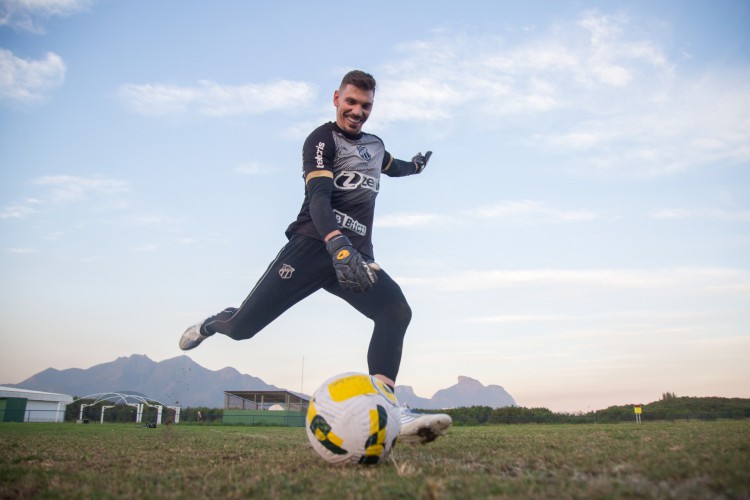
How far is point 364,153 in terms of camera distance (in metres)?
5.50

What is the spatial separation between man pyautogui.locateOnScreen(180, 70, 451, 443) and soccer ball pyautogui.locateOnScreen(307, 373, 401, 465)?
4.19 feet

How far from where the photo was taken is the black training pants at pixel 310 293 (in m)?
4.84

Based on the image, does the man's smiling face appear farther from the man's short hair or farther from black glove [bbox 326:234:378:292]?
black glove [bbox 326:234:378:292]

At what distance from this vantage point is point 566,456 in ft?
12.3

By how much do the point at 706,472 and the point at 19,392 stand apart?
68.4 metres

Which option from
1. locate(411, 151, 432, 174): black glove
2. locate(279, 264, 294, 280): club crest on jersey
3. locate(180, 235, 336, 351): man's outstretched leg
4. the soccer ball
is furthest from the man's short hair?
the soccer ball

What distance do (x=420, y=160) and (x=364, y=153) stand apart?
1.64 meters

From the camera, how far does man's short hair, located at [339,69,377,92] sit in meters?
5.20

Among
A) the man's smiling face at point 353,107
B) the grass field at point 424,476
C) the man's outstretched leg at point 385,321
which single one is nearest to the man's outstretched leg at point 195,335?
the man's outstretched leg at point 385,321

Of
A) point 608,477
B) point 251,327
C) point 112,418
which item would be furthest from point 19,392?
point 608,477

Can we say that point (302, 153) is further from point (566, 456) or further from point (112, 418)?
point (112, 418)

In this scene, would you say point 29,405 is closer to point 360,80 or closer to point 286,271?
point 286,271

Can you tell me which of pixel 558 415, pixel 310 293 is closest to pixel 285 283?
pixel 310 293

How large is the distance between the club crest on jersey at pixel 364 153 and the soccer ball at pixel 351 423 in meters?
2.67
